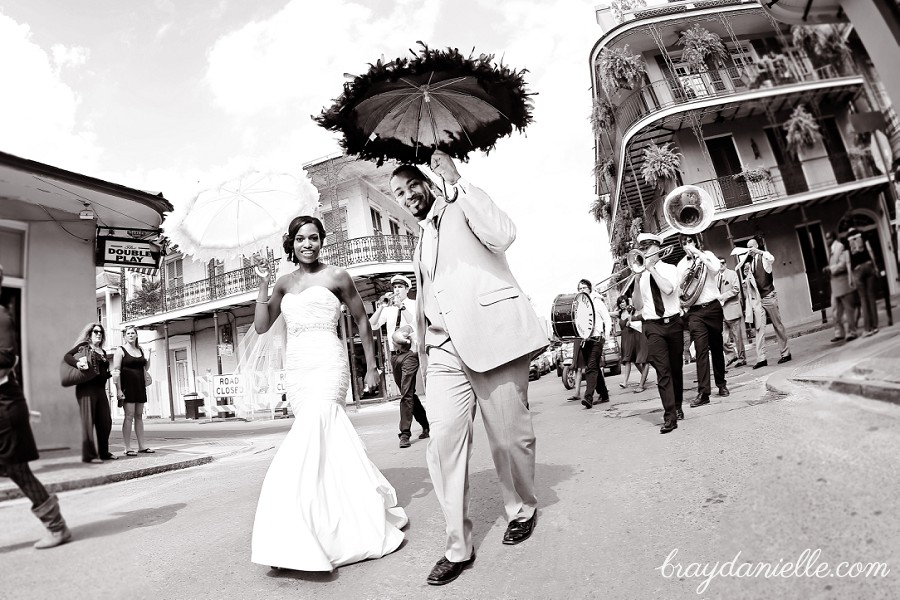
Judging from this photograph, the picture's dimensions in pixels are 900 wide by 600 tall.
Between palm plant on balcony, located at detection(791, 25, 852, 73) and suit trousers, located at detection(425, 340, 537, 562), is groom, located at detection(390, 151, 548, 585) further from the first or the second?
palm plant on balcony, located at detection(791, 25, 852, 73)

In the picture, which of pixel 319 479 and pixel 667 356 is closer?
pixel 319 479

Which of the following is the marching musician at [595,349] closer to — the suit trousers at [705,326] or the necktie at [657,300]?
the suit trousers at [705,326]

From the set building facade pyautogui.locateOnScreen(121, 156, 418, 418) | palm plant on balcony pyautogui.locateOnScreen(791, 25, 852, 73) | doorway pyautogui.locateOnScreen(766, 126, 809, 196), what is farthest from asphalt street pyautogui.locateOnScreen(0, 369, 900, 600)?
building facade pyautogui.locateOnScreen(121, 156, 418, 418)

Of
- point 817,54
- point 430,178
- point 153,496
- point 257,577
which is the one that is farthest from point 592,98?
point 153,496

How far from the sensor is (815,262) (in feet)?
2.90

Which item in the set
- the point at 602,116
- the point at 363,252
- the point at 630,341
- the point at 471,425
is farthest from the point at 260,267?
the point at 363,252

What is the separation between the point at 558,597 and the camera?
1886 mm

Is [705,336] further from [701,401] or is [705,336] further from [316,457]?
[316,457]

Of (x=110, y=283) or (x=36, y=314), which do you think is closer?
A: (x=36, y=314)

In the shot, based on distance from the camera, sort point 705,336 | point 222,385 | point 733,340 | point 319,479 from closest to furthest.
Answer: point 319,479 < point 705,336 < point 733,340 < point 222,385

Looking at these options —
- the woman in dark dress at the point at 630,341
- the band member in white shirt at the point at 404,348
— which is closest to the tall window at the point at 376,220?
the woman in dark dress at the point at 630,341

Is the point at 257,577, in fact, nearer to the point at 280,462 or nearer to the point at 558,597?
the point at 280,462

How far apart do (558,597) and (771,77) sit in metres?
1.68

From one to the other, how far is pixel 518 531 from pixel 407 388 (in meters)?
3.82
